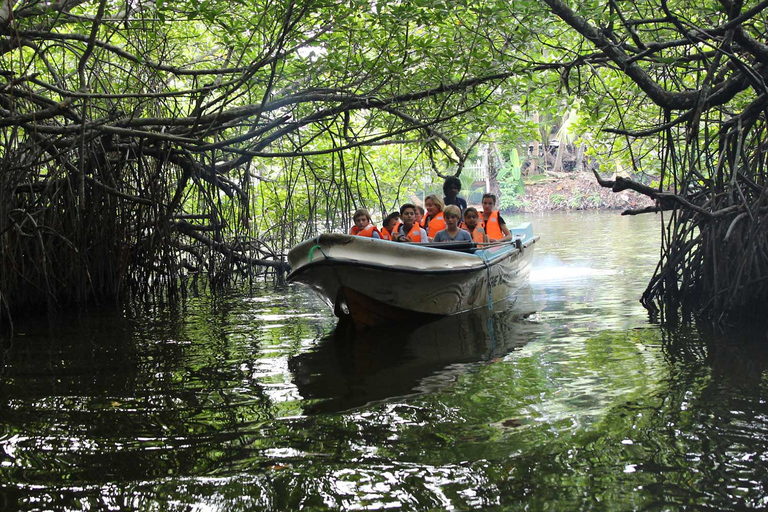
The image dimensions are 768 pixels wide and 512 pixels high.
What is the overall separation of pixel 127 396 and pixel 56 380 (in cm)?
72

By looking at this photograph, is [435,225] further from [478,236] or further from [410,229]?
[410,229]

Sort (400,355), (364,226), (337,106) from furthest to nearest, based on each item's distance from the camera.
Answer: (364,226)
(337,106)
(400,355)

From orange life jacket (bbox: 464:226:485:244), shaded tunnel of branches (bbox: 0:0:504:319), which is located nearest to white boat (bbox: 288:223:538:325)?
orange life jacket (bbox: 464:226:485:244)

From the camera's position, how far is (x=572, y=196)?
27.8 metres

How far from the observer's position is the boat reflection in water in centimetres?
438

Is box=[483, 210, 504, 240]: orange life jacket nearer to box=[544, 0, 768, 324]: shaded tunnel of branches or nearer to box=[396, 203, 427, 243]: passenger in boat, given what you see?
box=[396, 203, 427, 243]: passenger in boat

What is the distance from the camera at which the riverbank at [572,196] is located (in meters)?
26.8

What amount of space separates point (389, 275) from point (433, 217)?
7.53 feet

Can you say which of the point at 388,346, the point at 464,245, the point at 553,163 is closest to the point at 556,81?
the point at 464,245

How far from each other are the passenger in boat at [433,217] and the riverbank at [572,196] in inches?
765

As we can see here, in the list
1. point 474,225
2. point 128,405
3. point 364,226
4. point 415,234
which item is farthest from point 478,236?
point 128,405

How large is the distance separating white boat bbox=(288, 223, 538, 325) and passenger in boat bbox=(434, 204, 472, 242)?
4.9 inches

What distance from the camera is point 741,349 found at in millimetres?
5004

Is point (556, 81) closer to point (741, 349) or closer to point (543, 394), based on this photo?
point (741, 349)
